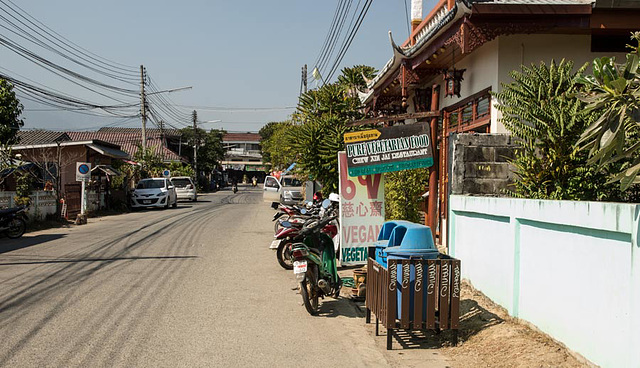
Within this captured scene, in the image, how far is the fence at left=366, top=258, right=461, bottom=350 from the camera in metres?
5.89

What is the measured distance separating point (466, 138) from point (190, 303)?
16.0 ft

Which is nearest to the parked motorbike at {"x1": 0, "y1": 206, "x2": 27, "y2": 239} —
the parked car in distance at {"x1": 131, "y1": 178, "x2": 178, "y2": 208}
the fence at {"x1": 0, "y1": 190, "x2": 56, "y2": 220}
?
the fence at {"x1": 0, "y1": 190, "x2": 56, "y2": 220}

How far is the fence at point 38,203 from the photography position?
59.4ft

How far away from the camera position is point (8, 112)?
67.2ft

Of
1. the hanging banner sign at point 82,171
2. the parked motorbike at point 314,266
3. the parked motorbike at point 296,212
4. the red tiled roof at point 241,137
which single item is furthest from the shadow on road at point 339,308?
the red tiled roof at point 241,137

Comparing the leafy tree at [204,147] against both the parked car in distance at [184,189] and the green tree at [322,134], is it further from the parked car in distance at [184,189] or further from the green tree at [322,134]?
the green tree at [322,134]

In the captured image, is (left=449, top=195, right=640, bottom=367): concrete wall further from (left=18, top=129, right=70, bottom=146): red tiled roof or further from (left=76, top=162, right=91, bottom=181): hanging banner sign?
(left=18, top=129, right=70, bottom=146): red tiled roof

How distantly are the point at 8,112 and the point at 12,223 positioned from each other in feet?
19.7

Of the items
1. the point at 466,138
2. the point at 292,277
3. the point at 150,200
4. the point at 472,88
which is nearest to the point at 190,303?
the point at 292,277

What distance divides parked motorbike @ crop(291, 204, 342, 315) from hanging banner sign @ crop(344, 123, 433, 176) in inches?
53.8

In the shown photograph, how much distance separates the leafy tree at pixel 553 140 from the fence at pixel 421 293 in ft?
7.42

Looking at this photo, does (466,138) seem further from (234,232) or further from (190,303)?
(234,232)

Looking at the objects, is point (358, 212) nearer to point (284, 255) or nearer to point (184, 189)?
point (284, 255)

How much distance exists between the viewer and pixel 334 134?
14.5 m
